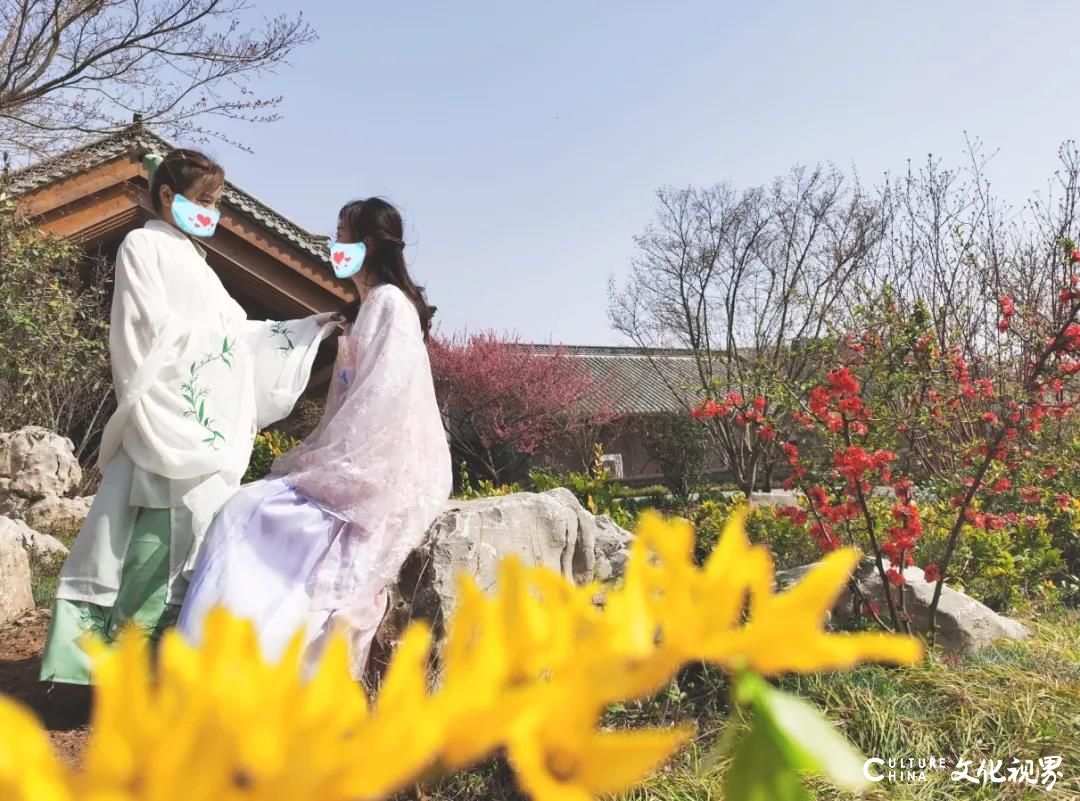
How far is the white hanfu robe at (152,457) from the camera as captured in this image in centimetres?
307

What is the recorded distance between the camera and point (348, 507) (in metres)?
3.00

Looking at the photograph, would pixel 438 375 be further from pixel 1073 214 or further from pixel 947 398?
pixel 947 398

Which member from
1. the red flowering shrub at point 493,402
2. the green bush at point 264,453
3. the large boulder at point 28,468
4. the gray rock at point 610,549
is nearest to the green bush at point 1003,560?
the gray rock at point 610,549

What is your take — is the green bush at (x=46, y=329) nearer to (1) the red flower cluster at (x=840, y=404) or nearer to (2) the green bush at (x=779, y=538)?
(2) the green bush at (x=779, y=538)

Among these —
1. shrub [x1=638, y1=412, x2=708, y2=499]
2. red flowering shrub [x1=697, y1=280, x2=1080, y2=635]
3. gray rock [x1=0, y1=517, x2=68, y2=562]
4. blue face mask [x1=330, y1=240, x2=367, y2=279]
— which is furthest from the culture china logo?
shrub [x1=638, y1=412, x2=708, y2=499]

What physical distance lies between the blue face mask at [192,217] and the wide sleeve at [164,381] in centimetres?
15

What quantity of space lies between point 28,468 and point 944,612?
22.9 feet

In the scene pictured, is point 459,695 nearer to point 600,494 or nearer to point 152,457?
point 152,457

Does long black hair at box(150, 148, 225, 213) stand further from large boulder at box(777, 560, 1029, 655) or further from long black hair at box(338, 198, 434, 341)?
large boulder at box(777, 560, 1029, 655)

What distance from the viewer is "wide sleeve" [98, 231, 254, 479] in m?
3.09

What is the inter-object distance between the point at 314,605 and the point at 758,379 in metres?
2.91

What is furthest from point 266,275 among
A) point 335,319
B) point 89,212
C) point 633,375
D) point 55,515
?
point 633,375

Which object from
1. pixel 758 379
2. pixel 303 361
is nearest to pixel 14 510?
pixel 303 361

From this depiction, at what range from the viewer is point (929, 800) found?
242 centimetres
